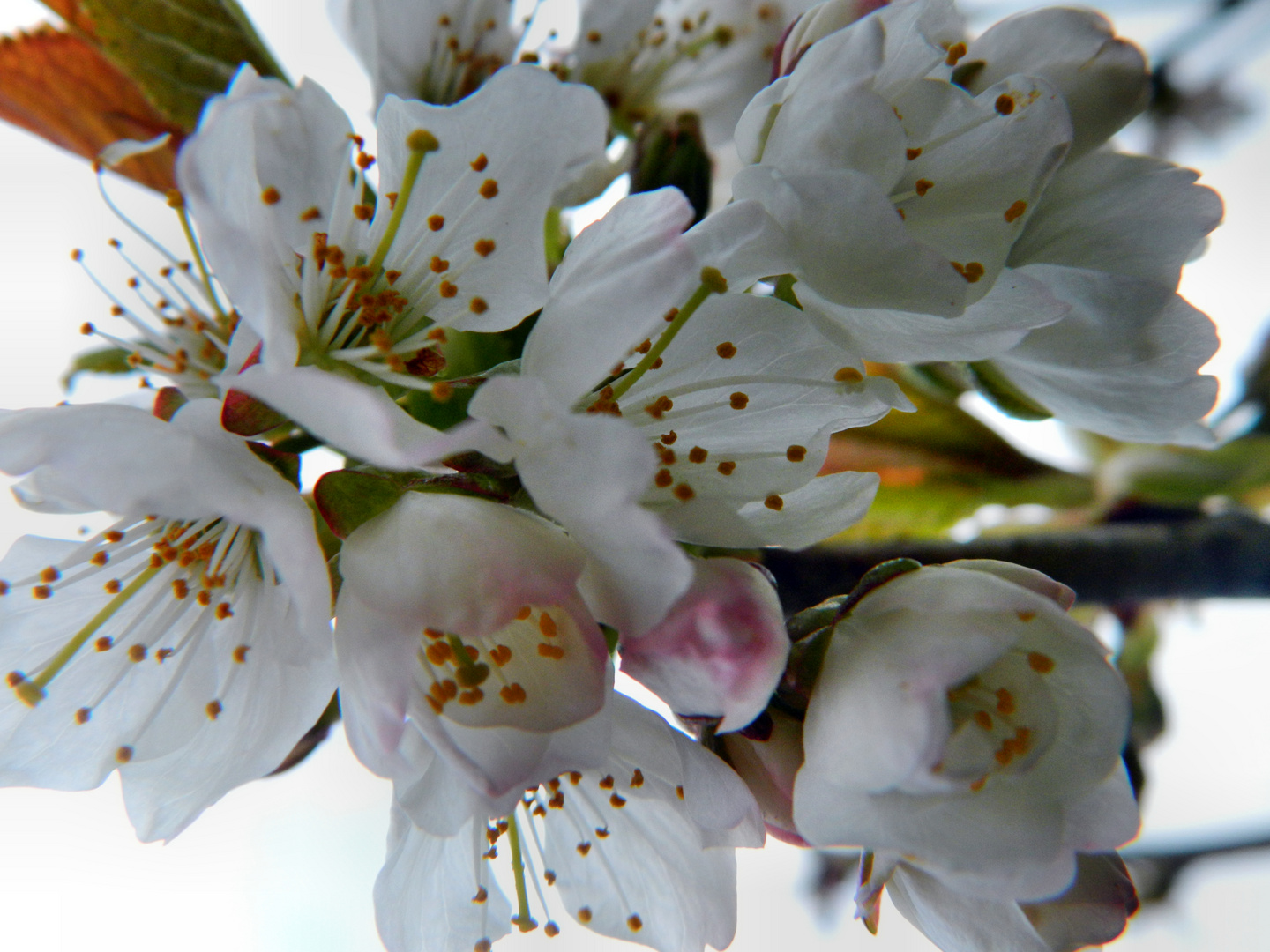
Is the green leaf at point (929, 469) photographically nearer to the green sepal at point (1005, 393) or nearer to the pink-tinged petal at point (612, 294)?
the green sepal at point (1005, 393)

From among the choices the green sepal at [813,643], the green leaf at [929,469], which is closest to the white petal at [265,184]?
the green sepal at [813,643]

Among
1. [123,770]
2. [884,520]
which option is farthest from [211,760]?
[884,520]

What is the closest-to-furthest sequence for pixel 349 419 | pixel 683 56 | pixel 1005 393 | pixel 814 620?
pixel 349 419
pixel 814 620
pixel 1005 393
pixel 683 56

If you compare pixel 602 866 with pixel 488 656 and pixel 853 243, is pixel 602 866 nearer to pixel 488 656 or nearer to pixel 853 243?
pixel 488 656

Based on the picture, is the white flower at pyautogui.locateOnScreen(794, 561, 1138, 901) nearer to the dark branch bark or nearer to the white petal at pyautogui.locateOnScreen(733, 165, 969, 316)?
the white petal at pyautogui.locateOnScreen(733, 165, 969, 316)

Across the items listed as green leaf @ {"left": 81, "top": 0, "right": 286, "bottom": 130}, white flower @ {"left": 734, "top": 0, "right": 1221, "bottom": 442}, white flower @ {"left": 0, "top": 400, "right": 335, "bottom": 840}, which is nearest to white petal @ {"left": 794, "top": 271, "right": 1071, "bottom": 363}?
white flower @ {"left": 734, "top": 0, "right": 1221, "bottom": 442}

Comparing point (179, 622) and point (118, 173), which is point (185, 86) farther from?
point (179, 622)

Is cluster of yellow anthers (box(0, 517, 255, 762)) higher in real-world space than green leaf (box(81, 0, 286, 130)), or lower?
lower

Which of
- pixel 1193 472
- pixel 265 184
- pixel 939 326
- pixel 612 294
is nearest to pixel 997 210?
pixel 939 326
